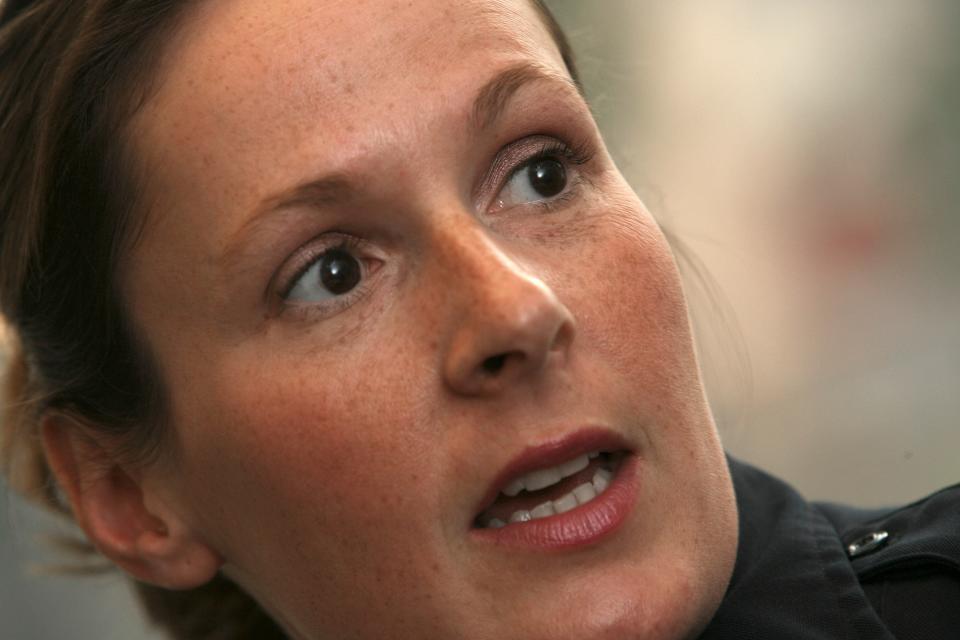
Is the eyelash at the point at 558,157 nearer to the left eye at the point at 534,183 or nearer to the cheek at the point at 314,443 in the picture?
the left eye at the point at 534,183

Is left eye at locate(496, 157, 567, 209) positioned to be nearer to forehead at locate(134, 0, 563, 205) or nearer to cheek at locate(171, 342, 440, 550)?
forehead at locate(134, 0, 563, 205)

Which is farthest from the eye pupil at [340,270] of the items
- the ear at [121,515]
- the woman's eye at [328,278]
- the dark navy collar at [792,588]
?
the dark navy collar at [792,588]

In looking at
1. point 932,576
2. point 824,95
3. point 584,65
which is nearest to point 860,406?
point 824,95

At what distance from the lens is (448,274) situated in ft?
3.79

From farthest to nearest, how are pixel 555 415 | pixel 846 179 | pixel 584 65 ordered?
pixel 846 179 < pixel 584 65 < pixel 555 415

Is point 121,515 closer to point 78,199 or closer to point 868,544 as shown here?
point 78,199

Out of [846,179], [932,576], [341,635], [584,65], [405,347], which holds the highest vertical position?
[405,347]

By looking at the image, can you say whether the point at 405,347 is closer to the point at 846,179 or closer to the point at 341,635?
the point at 341,635

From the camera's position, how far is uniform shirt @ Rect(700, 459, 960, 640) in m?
1.19

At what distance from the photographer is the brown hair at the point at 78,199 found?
4.33 ft

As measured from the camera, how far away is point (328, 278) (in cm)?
124

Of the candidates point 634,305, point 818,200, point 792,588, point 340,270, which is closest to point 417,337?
point 340,270

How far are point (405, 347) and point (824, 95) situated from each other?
103 inches

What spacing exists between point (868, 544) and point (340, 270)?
2.24 ft
